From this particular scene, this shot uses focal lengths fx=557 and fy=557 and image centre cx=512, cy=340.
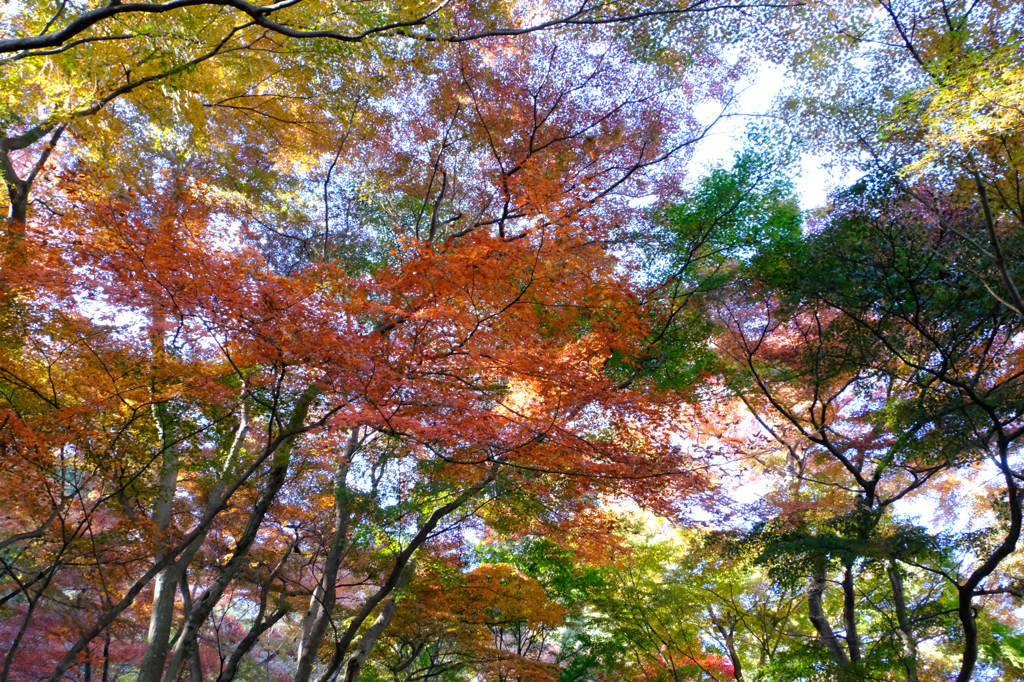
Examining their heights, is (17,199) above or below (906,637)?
above

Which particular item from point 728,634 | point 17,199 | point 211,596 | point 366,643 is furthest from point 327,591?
point 728,634

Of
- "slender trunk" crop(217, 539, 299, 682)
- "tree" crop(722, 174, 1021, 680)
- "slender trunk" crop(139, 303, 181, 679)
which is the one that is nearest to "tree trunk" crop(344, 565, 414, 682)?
"slender trunk" crop(217, 539, 299, 682)

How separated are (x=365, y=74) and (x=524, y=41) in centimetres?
266

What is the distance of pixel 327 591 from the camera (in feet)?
25.8

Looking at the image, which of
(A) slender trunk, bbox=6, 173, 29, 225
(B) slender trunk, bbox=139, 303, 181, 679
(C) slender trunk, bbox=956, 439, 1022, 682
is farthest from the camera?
(B) slender trunk, bbox=139, 303, 181, 679

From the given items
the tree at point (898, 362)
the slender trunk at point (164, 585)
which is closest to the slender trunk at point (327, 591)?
the slender trunk at point (164, 585)

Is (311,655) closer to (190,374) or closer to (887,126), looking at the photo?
(190,374)

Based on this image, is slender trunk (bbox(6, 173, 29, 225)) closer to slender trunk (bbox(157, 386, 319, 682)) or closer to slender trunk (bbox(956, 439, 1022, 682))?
slender trunk (bbox(157, 386, 319, 682))

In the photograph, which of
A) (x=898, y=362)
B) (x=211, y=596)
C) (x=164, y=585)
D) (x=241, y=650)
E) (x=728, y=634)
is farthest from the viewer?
(x=728, y=634)

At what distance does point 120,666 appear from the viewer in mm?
14797

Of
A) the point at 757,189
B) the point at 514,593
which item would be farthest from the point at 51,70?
the point at 514,593

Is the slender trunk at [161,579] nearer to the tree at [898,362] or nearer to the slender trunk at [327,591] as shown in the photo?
the slender trunk at [327,591]

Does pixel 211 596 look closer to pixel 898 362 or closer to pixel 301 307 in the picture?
pixel 301 307

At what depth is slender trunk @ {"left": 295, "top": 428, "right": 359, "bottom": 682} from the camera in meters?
7.76
